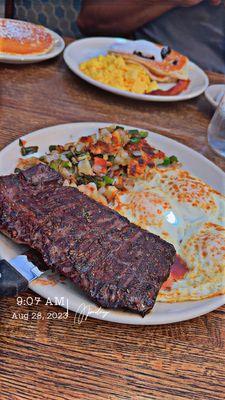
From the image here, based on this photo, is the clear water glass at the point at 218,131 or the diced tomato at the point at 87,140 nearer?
the diced tomato at the point at 87,140

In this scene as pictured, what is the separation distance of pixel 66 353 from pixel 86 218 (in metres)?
0.43

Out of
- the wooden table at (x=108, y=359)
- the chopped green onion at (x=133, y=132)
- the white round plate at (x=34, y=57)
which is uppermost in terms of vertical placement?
the white round plate at (x=34, y=57)

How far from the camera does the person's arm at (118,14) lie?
3367 millimetres

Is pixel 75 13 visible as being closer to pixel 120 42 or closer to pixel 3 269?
pixel 120 42

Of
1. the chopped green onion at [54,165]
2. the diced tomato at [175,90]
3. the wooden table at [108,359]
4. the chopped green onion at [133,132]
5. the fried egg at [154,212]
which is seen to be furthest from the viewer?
the diced tomato at [175,90]

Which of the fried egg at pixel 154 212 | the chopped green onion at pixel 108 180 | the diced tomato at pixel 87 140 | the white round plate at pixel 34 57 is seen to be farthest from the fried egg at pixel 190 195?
the white round plate at pixel 34 57

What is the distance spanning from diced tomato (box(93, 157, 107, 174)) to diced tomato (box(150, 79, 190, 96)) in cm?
90

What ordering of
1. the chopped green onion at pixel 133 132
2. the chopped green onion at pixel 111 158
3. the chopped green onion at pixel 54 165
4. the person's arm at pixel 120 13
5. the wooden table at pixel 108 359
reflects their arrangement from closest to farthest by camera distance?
1. the wooden table at pixel 108 359
2. the chopped green onion at pixel 54 165
3. the chopped green onion at pixel 111 158
4. the chopped green onion at pixel 133 132
5. the person's arm at pixel 120 13

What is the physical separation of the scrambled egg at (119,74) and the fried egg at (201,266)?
1.22 meters

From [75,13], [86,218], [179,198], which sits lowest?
[75,13]

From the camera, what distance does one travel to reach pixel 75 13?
4.45 m

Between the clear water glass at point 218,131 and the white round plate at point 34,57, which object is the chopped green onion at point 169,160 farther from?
the white round plate at point 34,57

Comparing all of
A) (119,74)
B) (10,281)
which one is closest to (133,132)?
(119,74)

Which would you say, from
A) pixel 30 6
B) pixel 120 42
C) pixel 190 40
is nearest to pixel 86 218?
pixel 120 42
